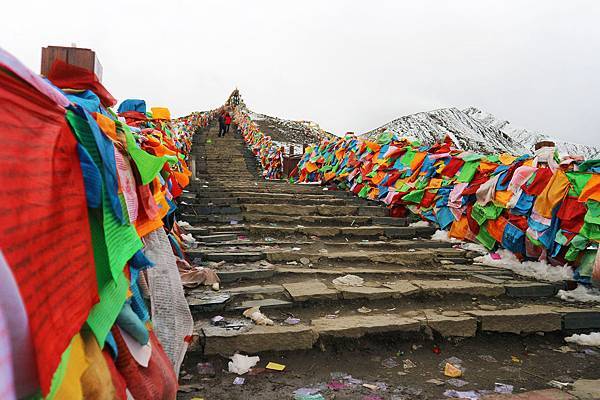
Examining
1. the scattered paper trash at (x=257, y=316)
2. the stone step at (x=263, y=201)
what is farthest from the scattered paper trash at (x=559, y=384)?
the stone step at (x=263, y=201)

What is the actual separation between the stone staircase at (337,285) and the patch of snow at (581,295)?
11 cm

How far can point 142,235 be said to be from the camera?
2.24 m

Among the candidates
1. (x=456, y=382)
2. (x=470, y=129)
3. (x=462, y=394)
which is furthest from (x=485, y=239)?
(x=470, y=129)

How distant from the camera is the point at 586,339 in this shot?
11.7ft

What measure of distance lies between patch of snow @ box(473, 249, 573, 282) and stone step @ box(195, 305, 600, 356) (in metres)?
0.65

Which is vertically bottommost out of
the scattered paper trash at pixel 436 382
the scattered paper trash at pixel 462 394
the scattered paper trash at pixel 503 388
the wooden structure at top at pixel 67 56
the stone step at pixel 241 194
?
the scattered paper trash at pixel 436 382

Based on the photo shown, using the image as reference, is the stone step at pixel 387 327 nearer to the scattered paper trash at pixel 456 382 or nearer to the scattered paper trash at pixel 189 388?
the scattered paper trash at pixel 189 388

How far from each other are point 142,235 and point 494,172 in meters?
4.77

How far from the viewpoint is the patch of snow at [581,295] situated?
4.17 m

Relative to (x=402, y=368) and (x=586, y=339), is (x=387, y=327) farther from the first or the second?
(x=586, y=339)

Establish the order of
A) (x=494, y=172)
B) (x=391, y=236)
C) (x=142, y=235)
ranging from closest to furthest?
(x=142, y=235) < (x=494, y=172) < (x=391, y=236)

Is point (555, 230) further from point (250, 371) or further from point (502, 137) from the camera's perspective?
point (502, 137)

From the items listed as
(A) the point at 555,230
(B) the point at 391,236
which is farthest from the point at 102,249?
(B) the point at 391,236

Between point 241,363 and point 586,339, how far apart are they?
9.93 feet
